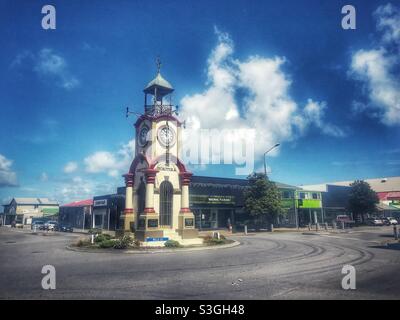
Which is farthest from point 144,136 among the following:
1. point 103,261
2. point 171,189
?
point 103,261

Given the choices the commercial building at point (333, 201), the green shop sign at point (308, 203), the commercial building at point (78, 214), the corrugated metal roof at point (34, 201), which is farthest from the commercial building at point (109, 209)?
the corrugated metal roof at point (34, 201)

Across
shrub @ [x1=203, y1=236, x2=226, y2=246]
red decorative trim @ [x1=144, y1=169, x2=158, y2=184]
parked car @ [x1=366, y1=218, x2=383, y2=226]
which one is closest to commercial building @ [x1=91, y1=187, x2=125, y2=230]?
red decorative trim @ [x1=144, y1=169, x2=158, y2=184]

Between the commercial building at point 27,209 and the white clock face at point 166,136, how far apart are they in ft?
260

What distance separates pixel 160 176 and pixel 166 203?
95.4 inches

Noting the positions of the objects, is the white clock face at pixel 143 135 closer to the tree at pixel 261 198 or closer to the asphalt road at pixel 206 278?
the asphalt road at pixel 206 278

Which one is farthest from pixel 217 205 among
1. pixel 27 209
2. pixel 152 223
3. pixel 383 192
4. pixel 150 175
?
pixel 27 209

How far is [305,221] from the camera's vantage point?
53.8m

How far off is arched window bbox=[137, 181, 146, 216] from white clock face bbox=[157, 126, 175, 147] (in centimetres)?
412

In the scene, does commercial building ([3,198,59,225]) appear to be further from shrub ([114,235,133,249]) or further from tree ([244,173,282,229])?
shrub ([114,235,133,249])

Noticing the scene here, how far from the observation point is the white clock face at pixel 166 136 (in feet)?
84.7

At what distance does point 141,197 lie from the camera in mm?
25891
